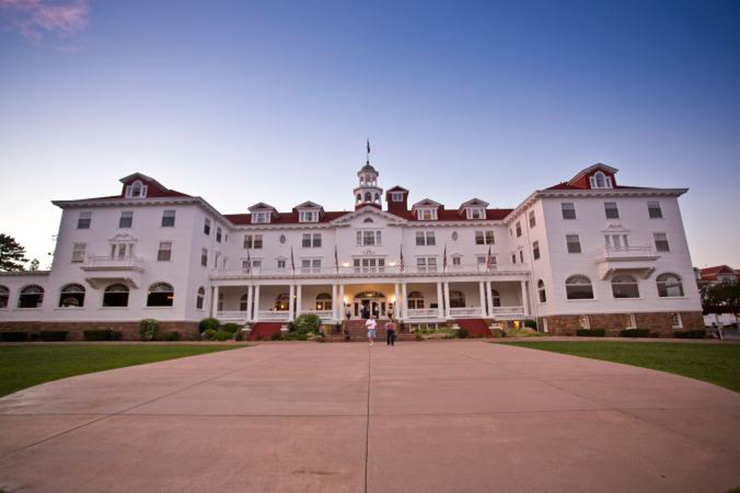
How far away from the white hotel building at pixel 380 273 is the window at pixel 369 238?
16 cm

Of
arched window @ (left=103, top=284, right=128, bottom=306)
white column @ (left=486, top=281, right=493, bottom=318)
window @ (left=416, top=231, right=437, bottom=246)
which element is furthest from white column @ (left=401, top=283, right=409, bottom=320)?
arched window @ (left=103, top=284, right=128, bottom=306)

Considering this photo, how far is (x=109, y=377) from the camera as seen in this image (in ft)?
31.4

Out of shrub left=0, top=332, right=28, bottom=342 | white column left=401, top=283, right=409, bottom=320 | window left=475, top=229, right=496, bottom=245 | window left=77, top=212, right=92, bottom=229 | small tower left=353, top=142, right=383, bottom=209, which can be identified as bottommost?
shrub left=0, top=332, right=28, bottom=342

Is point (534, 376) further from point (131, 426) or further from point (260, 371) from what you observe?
point (131, 426)

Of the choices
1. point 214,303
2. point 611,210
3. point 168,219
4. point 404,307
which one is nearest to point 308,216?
point 214,303

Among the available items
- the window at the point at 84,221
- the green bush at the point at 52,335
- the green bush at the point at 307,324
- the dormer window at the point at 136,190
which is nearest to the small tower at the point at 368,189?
the green bush at the point at 307,324

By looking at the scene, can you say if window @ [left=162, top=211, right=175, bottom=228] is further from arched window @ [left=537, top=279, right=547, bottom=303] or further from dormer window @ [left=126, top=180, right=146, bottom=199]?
arched window @ [left=537, top=279, right=547, bottom=303]

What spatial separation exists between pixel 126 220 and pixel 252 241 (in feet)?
39.8

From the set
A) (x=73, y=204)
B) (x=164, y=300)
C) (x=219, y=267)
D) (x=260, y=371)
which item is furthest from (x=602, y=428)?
(x=73, y=204)

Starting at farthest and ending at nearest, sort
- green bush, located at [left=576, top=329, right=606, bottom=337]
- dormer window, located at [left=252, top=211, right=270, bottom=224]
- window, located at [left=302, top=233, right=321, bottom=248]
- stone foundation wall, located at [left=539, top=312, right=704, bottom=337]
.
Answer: dormer window, located at [left=252, top=211, right=270, bottom=224] < window, located at [left=302, top=233, right=321, bottom=248] < stone foundation wall, located at [left=539, top=312, right=704, bottom=337] < green bush, located at [left=576, top=329, right=606, bottom=337]

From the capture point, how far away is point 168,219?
111 feet

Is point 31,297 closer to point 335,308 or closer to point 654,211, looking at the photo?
point 335,308

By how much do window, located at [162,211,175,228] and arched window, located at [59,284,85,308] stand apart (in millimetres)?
8949

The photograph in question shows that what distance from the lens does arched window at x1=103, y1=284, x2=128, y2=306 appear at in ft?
106
